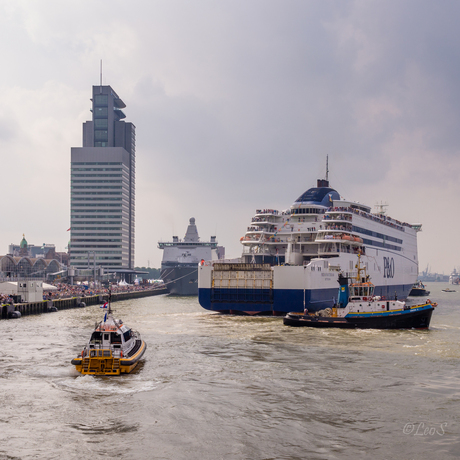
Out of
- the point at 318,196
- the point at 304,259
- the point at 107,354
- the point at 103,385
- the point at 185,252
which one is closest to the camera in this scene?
the point at 103,385

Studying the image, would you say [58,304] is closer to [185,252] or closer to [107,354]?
[107,354]

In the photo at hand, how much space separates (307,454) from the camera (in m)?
18.1

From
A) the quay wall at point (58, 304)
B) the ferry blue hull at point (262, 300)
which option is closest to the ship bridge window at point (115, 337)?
the ferry blue hull at point (262, 300)

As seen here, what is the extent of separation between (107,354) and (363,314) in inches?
1100

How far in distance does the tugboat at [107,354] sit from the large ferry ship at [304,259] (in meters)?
28.0

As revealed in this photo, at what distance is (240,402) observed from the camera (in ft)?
78.4

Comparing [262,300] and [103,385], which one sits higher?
[262,300]

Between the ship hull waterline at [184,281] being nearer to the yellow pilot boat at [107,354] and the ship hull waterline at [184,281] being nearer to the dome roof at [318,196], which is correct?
the dome roof at [318,196]

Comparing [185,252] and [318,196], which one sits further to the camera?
[185,252]

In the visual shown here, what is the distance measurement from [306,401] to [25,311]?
188 ft

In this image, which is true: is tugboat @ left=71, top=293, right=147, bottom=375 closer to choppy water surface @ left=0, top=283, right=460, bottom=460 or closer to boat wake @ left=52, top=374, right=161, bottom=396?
boat wake @ left=52, top=374, right=161, bottom=396

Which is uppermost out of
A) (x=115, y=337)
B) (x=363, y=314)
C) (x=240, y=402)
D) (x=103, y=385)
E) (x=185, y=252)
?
(x=185, y=252)

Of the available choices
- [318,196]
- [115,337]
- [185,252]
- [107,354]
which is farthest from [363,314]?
[185,252]

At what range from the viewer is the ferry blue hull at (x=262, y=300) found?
194 ft
